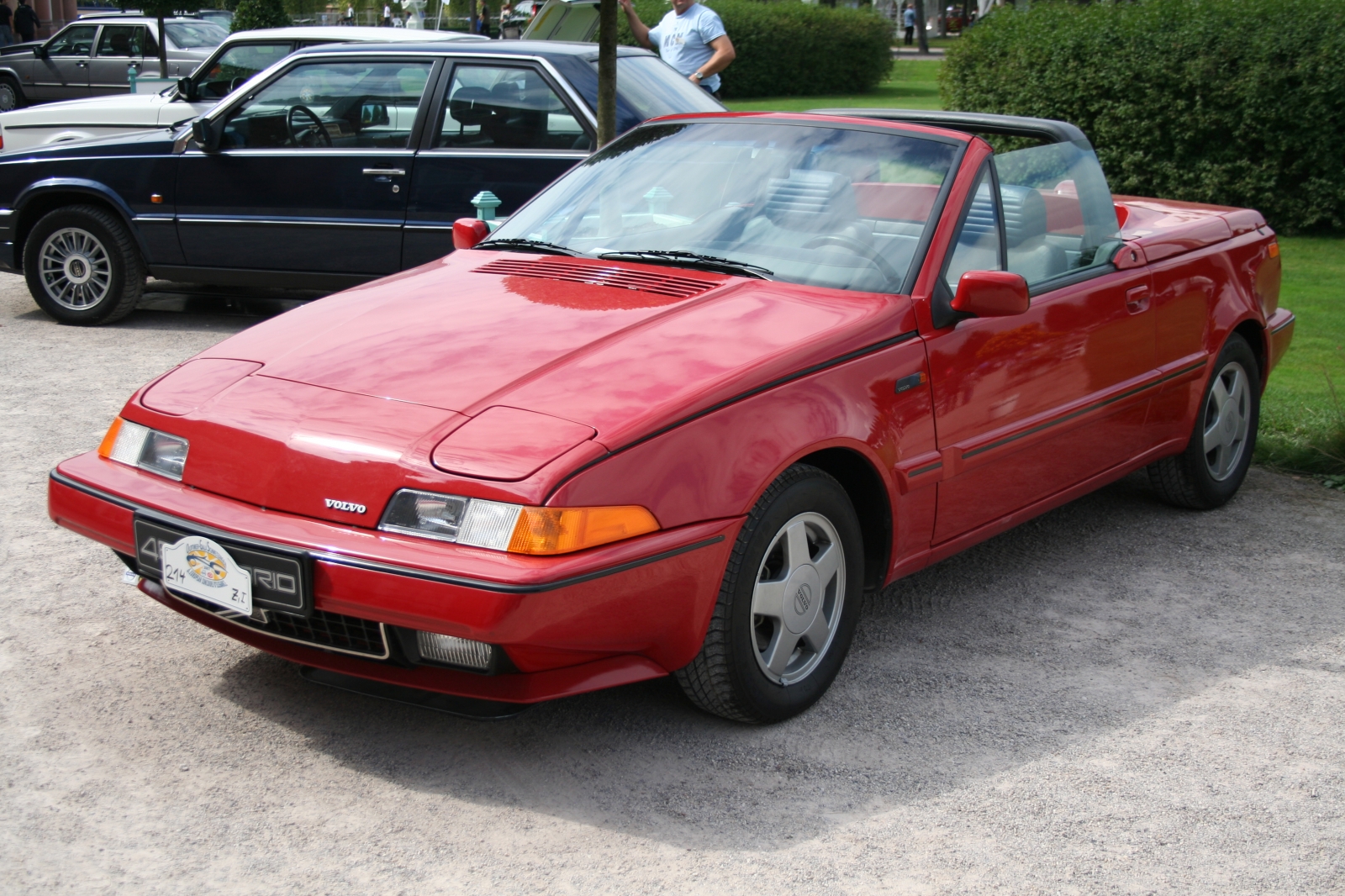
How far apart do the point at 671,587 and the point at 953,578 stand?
1.83 m

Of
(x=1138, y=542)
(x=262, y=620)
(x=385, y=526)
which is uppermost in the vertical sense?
(x=385, y=526)

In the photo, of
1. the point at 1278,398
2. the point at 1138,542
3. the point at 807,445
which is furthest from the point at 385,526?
the point at 1278,398

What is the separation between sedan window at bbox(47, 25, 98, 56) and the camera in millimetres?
21594

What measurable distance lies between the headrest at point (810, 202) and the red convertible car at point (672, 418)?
0.01 metres

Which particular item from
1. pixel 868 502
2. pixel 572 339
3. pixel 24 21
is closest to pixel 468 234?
pixel 572 339

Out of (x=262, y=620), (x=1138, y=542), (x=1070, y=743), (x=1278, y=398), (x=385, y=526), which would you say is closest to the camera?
(x=385, y=526)

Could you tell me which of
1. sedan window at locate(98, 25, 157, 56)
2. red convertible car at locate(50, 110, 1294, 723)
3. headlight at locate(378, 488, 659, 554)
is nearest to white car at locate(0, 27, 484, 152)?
red convertible car at locate(50, 110, 1294, 723)

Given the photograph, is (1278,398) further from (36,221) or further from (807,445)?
(36,221)

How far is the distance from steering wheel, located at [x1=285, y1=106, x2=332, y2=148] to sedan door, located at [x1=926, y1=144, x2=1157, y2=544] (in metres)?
4.59

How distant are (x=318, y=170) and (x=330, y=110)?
0.38 m

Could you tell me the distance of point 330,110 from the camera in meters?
7.71

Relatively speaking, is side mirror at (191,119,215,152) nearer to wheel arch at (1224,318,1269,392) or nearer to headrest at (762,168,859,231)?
headrest at (762,168,859,231)

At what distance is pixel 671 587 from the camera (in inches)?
116

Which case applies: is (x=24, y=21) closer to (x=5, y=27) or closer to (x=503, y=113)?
(x=5, y=27)
